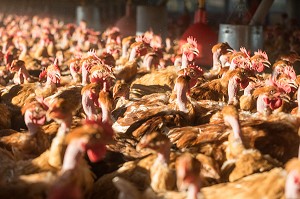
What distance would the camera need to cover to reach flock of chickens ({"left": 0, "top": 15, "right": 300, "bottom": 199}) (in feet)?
10.6

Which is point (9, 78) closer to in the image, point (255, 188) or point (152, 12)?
point (255, 188)

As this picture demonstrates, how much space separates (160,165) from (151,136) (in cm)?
24

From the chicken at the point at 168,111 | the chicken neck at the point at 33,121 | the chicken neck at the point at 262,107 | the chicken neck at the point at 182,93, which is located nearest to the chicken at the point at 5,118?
the chicken neck at the point at 33,121

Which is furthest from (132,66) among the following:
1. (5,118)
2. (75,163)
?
(75,163)

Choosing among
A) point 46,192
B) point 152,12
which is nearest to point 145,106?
point 46,192

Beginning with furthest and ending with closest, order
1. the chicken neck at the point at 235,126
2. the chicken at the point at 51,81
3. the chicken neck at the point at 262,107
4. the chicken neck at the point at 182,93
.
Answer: the chicken at the point at 51,81 → the chicken neck at the point at 182,93 → the chicken neck at the point at 262,107 → the chicken neck at the point at 235,126

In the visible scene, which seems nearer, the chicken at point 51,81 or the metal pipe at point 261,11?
the chicken at point 51,81

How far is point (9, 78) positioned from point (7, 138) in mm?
2859

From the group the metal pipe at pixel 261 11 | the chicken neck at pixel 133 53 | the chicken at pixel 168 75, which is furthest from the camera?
the metal pipe at pixel 261 11

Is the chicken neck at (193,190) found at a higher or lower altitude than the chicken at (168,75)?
lower

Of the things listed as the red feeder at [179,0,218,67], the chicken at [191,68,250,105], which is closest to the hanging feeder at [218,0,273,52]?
the red feeder at [179,0,218,67]

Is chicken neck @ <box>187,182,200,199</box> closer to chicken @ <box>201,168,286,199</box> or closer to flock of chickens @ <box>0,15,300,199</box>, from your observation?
flock of chickens @ <box>0,15,300,199</box>

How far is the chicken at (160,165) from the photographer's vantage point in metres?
3.42

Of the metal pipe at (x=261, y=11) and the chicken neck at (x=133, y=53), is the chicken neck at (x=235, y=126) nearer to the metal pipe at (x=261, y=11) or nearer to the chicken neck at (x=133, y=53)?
the chicken neck at (x=133, y=53)
